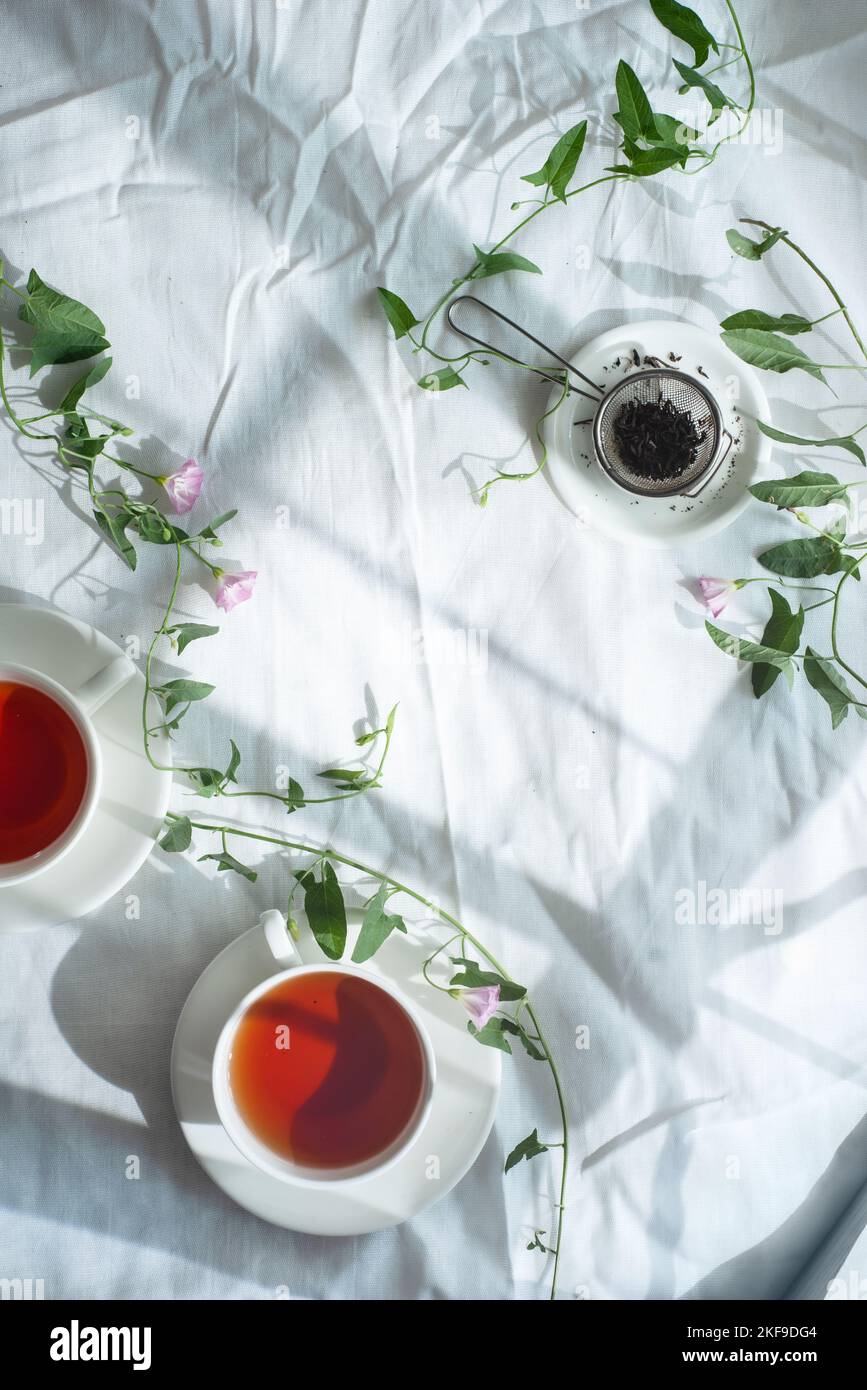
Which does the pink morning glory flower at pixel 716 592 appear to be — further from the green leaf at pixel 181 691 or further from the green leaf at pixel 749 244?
the green leaf at pixel 181 691

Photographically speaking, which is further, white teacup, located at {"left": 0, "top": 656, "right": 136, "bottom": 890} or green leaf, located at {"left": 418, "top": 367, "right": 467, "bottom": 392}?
green leaf, located at {"left": 418, "top": 367, "right": 467, "bottom": 392}

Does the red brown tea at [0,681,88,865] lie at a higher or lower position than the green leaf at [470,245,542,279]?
lower

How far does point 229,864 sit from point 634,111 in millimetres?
650

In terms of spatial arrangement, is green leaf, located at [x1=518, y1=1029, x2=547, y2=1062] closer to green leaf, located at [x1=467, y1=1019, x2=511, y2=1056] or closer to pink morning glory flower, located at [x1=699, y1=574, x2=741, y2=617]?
green leaf, located at [x1=467, y1=1019, x2=511, y2=1056]

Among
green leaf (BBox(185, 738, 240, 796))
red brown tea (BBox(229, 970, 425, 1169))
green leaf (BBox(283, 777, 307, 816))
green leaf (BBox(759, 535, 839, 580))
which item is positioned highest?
green leaf (BBox(759, 535, 839, 580))

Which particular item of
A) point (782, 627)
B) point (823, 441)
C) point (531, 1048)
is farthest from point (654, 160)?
point (531, 1048)

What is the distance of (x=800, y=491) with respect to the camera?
0.82m

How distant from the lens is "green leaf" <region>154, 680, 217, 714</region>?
0.80 metres

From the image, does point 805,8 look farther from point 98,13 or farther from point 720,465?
point 98,13

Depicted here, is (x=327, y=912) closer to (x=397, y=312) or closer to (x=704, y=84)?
(x=397, y=312)

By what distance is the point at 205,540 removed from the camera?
85cm

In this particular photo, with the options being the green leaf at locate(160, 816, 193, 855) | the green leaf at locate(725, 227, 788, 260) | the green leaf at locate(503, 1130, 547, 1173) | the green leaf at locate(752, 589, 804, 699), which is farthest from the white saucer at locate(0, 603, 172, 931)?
the green leaf at locate(725, 227, 788, 260)

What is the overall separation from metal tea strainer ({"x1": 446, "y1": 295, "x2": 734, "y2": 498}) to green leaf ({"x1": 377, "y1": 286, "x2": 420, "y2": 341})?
0.06 meters
